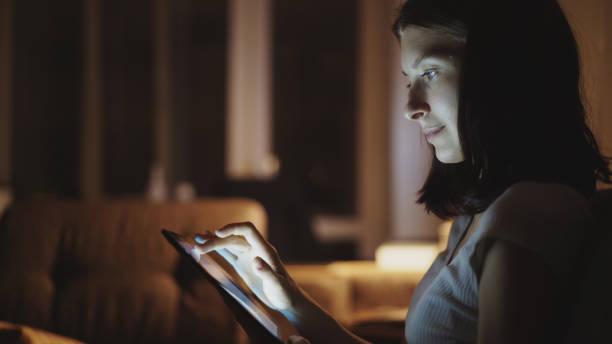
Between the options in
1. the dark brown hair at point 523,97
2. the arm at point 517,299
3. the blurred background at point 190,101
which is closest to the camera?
the arm at point 517,299

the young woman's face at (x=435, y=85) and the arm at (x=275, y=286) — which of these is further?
the arm at (x=275, y=286)

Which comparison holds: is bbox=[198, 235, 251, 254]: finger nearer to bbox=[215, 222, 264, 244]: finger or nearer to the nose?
bbox=[215, 222, 264, 244]: finger

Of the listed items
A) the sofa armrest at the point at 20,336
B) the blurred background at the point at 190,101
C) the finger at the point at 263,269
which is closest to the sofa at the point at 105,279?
the sofa armrest at the point at 20,336

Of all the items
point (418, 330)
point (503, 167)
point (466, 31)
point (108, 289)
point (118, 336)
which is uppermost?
point (466, 31)

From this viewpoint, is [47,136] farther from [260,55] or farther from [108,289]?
[108,289]

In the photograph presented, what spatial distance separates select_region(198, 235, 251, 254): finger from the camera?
87 centimetres

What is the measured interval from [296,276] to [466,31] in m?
1.30

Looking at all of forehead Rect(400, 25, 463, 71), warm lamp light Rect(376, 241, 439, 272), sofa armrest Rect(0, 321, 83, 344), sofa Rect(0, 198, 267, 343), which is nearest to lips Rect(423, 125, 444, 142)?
forehead Rect(400, 25, 463, 71)

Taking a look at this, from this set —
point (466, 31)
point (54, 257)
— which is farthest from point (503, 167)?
point (54, 257)

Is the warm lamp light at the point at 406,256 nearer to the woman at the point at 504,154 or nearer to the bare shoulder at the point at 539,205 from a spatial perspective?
the woman at the point at 504,154

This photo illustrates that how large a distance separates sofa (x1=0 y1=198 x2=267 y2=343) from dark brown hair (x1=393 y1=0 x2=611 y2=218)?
1.17 meters

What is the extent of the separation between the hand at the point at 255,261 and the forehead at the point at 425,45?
0.41 metres

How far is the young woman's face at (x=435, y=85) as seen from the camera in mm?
797

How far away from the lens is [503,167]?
76cm
